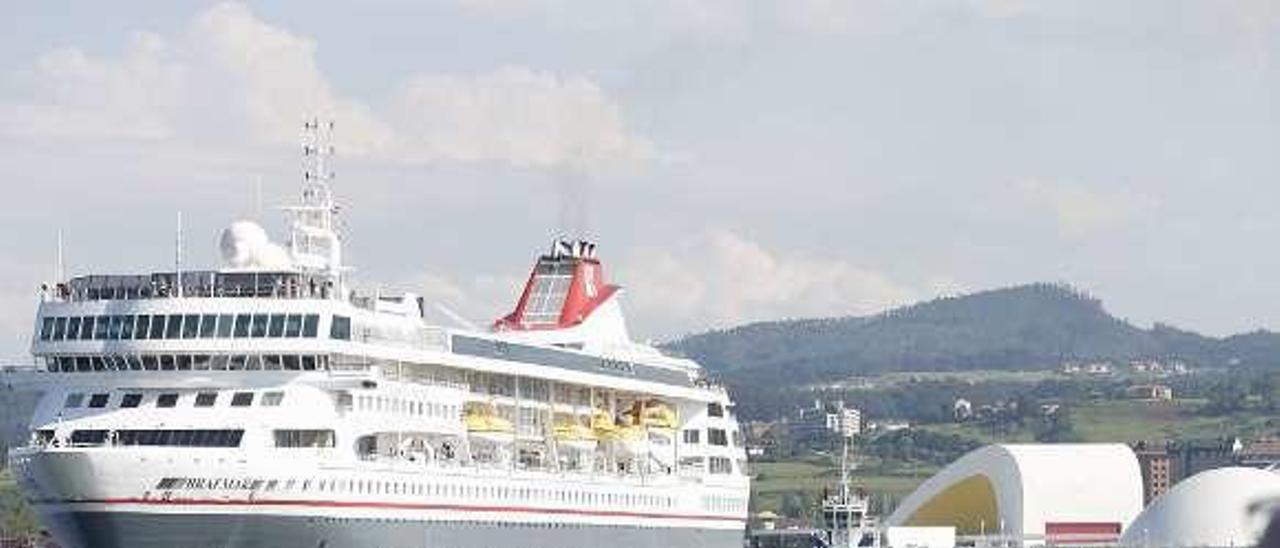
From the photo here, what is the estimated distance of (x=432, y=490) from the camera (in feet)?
318

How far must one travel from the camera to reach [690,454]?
390 feet

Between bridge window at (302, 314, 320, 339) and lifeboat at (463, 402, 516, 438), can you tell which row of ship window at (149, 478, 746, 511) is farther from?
bridge window at (302, 314, 320, 339)

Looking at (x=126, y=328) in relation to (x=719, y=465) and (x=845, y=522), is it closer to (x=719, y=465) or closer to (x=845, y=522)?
(x=719, y=465)

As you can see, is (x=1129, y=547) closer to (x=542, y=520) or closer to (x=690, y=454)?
(x=690, y=454)

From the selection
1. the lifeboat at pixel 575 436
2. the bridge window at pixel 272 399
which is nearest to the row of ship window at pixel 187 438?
the bridge window at pixel 272 399

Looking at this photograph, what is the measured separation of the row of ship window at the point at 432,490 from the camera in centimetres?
9019

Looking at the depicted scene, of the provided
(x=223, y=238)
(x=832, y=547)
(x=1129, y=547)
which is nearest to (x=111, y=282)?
(x=223, y=238)

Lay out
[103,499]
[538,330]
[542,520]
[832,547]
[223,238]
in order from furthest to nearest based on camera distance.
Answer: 1. [832,547]
2. [538,330]
3. [542,520]
4. [223,238]
5. [103,499]

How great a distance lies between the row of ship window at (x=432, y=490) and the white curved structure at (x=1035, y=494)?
1955 inches

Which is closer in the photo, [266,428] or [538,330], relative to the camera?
[266,428]

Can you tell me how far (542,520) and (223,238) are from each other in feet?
48.8

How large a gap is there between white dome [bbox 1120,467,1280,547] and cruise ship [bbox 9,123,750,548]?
106 feet

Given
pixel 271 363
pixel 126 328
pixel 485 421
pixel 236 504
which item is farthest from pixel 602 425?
pixel 236 504

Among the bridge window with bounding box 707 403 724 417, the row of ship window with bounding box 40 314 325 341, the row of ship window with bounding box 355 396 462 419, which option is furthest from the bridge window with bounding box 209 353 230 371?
the bridge window with bounding box 707 403 724 417
